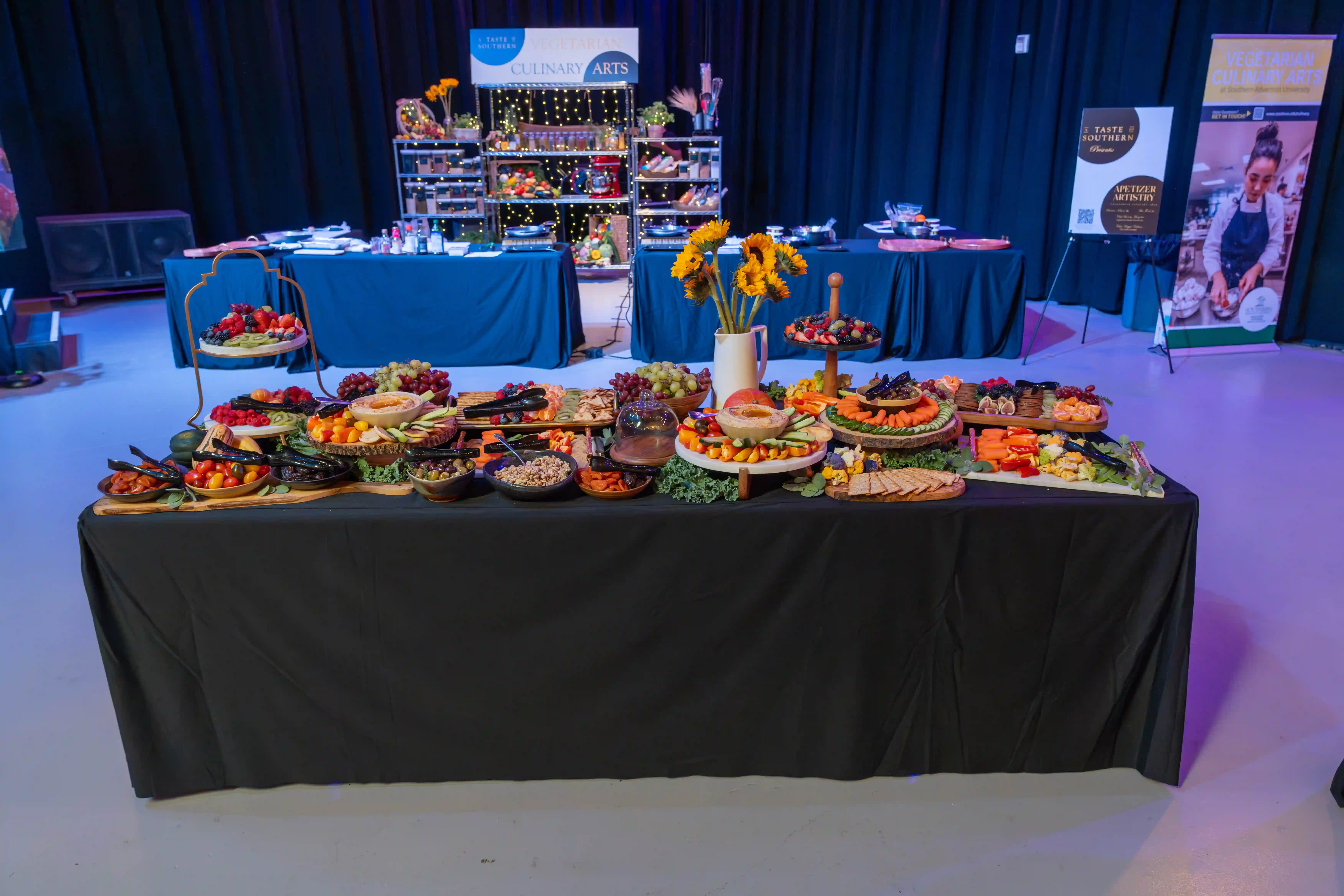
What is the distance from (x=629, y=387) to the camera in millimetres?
2941

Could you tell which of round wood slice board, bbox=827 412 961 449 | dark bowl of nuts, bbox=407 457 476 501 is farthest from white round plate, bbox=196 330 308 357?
round wood slice board, bbox=827 412 961 449

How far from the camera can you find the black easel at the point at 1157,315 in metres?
6.41

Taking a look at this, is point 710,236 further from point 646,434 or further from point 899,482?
point 899,482

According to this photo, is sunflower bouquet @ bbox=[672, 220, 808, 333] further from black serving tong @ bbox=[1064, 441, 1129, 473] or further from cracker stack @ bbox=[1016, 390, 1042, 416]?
black serving tong @ bbox=[1064, 441, 1129, 473]

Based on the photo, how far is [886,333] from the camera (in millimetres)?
6625

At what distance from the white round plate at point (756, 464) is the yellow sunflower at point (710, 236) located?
0.69m

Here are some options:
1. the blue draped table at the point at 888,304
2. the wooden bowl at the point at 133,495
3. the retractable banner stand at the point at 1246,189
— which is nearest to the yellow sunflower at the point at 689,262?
the wooden bowl at the point at 133,495

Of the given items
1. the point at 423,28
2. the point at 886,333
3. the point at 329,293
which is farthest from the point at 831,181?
the point at 329,293

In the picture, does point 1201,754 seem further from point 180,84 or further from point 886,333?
A: point 180,84

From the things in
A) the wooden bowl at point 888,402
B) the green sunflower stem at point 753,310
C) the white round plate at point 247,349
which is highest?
the green sunflower stem at point 753,310

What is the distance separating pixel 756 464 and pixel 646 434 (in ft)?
1.27

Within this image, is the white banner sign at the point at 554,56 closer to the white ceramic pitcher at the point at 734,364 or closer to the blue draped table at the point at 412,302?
the blue draped table at the point at 412,302

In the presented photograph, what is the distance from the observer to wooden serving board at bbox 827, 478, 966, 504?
2.29 meters

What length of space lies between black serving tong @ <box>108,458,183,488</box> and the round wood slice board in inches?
69.6
